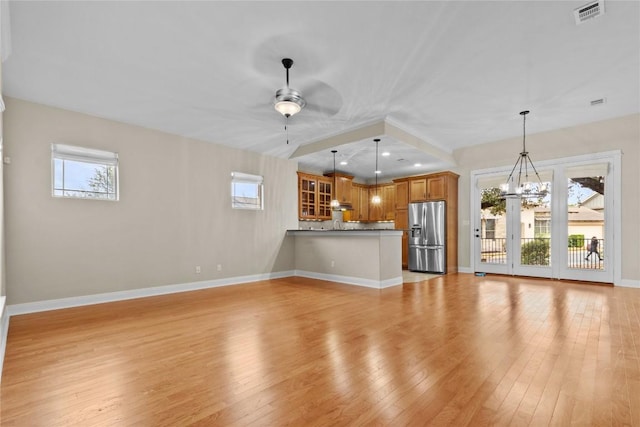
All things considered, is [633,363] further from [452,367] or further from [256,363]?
[256,363]

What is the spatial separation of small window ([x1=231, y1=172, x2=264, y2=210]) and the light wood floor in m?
2.57

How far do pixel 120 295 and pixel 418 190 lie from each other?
6.78 metres

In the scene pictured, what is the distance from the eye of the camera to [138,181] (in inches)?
198

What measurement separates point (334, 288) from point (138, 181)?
3820 millimetres

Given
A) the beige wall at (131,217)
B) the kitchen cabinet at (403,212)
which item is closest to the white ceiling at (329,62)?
the beige wall at (131,217)

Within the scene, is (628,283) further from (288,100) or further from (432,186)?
(288,100)

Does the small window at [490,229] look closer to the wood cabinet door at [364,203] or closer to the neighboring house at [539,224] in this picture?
the neighboring house at [539,224]

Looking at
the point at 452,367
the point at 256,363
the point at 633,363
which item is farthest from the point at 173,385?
the point at 633,363

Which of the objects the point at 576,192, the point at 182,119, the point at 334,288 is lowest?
the point at 334,288

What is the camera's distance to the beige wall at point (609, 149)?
5477mm

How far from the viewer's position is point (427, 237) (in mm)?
7520

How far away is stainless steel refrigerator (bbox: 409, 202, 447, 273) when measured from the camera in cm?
729

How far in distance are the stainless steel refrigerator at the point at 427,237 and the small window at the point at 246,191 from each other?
3.92 m

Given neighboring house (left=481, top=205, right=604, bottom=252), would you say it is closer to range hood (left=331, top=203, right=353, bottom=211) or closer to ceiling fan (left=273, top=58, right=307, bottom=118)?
range hood (left=331, top=203, right=353, bottom=211)
